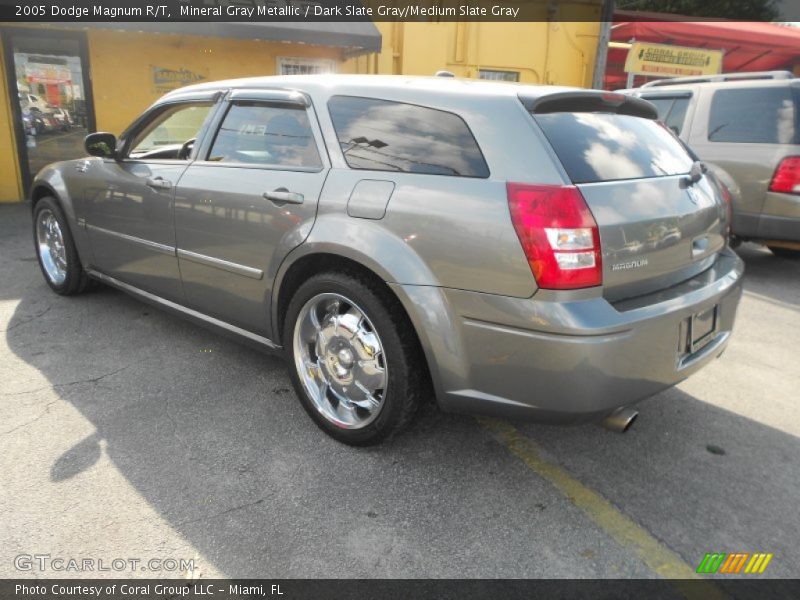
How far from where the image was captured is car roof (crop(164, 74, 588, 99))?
2539 millimetres

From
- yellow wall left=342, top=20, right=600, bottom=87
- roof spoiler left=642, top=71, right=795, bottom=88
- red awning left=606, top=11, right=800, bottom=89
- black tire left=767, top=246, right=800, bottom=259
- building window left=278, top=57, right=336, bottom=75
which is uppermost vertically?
red awning left=606, top=11, right=800, bottom=89

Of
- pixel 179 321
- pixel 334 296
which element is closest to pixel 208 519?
pixel 334 296

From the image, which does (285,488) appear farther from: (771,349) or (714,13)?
(714,13)

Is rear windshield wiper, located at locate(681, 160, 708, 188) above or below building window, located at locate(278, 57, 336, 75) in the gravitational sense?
below

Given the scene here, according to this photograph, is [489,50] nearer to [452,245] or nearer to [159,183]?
[159,183]

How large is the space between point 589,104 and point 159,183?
2475 millimetres

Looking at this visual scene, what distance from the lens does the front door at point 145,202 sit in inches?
144

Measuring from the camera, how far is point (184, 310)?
3738 mm

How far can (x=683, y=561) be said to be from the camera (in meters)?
2.18

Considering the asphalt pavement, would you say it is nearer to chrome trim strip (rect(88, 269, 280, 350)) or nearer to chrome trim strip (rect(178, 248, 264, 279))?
chrome trim strip (rect(88, 269, 280, 350))

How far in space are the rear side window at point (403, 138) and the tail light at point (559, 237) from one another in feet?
0.85

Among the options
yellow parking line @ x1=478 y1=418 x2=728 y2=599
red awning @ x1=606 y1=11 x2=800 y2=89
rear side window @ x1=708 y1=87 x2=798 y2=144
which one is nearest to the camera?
yellow parking line @ x1=478 y1=418 x2=728 y2=599

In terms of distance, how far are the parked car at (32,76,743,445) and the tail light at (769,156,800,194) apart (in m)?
3.29

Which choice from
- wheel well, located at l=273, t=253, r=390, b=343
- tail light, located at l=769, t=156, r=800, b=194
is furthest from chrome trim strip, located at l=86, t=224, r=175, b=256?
tail light, located at l=769, t=156, r=800, b=194
